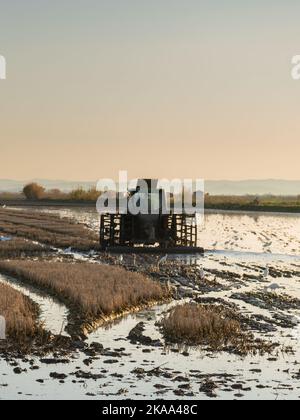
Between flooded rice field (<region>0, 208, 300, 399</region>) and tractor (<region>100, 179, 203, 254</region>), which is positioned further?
tractor (<region>100, 179, 203, 254</region>)

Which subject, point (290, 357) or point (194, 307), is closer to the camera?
point (290, 357)

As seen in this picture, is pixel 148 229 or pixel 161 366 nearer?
pixel 161 366

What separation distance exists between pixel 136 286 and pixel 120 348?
8814 mm

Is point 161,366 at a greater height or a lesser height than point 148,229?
lesser

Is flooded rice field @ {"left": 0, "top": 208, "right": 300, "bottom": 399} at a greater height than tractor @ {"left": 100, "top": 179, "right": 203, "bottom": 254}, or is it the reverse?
tractor @ {"left": 100, "top": 179, "right": 203, "bottom": 254}

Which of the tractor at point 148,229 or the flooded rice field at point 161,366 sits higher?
the tractor at point 148,229

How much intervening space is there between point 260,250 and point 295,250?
105 inches

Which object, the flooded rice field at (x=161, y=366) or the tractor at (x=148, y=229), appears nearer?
the flooded rice field at (x=161, y=366)

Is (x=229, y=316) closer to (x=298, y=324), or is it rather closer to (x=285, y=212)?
(x=298, y=324)

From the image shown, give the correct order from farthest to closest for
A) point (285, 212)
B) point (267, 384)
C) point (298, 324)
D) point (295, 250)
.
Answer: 1. point (285, 212)
2. point (295, 250)
3. point (298, 324)
4. point (267, 384)

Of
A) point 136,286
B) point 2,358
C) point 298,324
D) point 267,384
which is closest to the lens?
point 267,384
